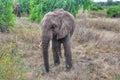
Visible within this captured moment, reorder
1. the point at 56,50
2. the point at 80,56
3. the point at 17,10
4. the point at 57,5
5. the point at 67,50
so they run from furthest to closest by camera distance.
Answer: the point at 17,10 → the point at 57,5 → the point at 80,56 → the point at 56,50 → the point at 67,50

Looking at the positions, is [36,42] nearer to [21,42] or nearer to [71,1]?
[21,42]

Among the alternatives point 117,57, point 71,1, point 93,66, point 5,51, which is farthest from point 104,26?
point 5,51

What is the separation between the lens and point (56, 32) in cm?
766

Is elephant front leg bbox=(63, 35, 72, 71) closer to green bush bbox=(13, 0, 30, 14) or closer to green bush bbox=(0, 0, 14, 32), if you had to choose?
green bush bbox=(0, 0, 14, 32)

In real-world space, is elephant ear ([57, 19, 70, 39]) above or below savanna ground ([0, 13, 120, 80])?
above

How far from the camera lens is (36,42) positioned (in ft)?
37.7

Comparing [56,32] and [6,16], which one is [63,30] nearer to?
[56,32]

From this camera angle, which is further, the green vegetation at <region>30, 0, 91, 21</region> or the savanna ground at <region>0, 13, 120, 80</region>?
the green vegetation at <region>30, 0, 91, 21</region>

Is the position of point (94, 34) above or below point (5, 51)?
below

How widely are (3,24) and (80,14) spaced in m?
8.70

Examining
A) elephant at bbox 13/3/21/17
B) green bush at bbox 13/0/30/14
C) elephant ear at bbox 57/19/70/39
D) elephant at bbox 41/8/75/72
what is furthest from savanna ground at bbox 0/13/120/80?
green bush at bbox 13/0/30/14

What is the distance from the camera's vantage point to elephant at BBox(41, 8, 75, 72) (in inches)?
291

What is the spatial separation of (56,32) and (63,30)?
27cm

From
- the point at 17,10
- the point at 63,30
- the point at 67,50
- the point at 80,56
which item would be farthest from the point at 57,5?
the point at 63,30
